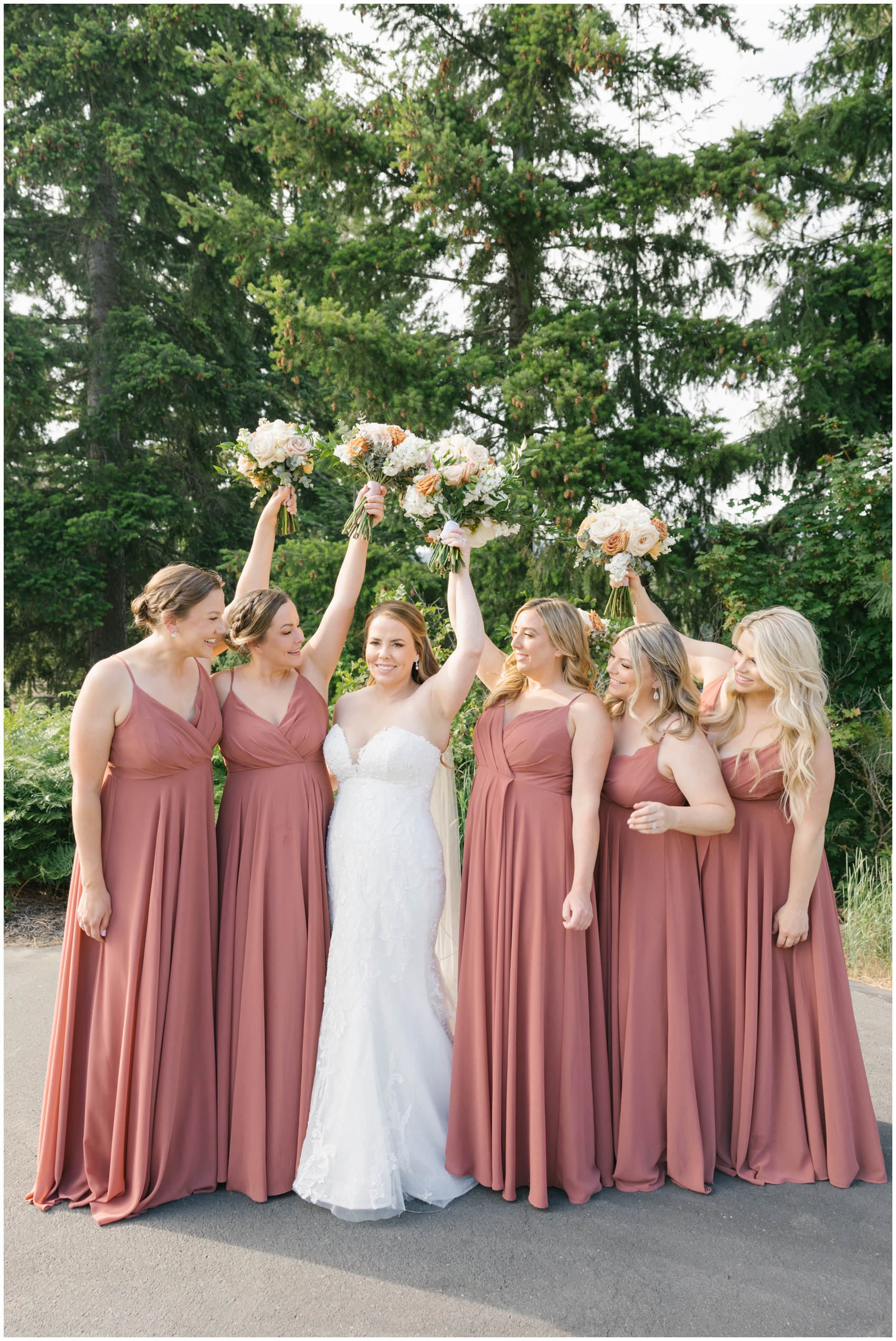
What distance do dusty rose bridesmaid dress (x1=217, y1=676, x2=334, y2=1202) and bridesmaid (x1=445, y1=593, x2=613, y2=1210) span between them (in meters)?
0.65

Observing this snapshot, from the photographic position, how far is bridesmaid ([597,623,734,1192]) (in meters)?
3.73

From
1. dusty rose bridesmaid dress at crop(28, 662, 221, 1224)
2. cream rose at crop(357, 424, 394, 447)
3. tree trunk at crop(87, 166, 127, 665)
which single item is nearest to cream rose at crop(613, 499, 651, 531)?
cream rose at crop(357, 424, 394, 447)

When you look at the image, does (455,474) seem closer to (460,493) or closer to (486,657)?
(460,493)

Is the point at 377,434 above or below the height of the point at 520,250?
below

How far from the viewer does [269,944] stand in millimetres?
3730

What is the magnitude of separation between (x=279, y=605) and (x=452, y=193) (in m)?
8.48

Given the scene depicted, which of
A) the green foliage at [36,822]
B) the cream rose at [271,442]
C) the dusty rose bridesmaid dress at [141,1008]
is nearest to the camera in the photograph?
the dusty rose bridesmaid dress at [141,1008]

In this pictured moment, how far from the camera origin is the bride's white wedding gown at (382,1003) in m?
3.55

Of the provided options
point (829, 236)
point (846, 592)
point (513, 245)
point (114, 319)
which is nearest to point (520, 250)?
point (513, 245)

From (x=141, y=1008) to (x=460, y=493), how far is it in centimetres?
259

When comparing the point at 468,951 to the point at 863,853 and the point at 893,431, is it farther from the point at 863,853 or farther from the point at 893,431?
the point at 893,431

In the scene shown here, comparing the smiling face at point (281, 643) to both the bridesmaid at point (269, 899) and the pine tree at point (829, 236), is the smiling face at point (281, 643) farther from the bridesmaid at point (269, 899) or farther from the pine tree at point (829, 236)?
the pine tree at point (829, 236)

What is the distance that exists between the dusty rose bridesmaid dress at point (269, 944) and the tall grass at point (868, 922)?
4.25 meters

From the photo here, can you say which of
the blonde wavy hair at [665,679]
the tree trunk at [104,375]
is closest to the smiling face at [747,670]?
the blonde wavy hair at [665,679]
